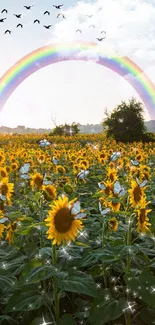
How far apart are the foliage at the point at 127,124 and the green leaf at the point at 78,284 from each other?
880 inches

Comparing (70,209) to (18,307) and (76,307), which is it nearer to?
(18,307)

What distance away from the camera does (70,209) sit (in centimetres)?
262

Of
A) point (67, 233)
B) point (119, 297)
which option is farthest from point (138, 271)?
point (67, 233)

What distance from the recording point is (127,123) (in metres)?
24.9

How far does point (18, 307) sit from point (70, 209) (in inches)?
25.2

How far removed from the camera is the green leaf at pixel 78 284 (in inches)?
Result: 96.0

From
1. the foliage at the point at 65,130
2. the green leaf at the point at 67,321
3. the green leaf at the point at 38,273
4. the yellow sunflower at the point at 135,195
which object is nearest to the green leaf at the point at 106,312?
the green leaf at the point at 67,321

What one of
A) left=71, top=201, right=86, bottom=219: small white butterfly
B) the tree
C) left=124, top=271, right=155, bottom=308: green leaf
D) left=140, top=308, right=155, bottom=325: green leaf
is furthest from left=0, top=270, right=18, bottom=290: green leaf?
the tree

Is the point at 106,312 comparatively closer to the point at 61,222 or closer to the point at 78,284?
the point at 78,284

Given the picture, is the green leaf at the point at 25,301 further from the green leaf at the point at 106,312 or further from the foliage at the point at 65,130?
the foliage at the point at 65,130

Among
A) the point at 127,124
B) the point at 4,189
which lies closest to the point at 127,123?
the point at 127,124

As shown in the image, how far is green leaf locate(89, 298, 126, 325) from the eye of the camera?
264cm

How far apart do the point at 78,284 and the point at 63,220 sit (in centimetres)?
39

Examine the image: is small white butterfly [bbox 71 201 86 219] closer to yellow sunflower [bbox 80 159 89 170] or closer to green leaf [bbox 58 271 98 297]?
green leaf [bbox 58 271 98 297]
